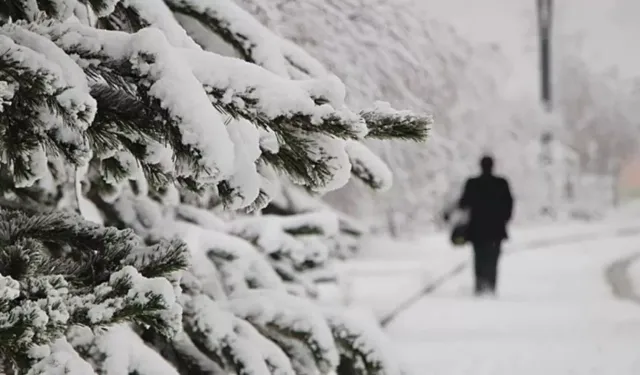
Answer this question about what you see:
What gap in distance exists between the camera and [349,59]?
108 inches

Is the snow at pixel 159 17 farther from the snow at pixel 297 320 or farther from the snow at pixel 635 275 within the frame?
the snow at pixel 635 275

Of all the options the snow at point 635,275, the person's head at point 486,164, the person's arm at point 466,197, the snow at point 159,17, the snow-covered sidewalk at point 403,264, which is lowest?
the snow-covered sidewalk at point 403,264

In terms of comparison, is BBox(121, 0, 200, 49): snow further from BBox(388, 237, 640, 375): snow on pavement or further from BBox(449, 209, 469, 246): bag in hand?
BBox(449, 209, 469, 246): bag in hand

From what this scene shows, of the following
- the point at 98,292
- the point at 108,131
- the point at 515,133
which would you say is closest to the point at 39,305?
the point at 98,292

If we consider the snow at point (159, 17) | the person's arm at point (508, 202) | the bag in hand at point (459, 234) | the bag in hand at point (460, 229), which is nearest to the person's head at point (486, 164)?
the person's arm at point (508, 202)

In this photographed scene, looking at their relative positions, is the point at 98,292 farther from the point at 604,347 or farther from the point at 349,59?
the point at 604,347

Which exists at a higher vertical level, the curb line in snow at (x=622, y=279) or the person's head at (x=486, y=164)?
the person's head at (x=486, y=164)

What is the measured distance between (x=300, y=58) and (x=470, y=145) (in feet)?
26.4

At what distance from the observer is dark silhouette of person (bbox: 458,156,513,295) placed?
22.1 feet

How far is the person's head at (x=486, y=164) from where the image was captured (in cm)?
657

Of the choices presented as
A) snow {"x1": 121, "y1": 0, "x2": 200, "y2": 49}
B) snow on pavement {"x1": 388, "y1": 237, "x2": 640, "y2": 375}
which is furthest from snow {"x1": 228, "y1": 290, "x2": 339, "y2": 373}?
snow on pavement {"x1": 388, "y1": 237, "x2": 640, "y2": 375}

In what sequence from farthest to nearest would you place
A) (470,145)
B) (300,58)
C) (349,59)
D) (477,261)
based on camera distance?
(470,145)
(477,261)
(349,59)
(300,58)

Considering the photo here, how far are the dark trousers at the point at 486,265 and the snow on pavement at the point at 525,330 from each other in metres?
0.16

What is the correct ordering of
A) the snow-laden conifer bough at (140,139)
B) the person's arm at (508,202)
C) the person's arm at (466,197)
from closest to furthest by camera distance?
the snow-laden conifer bough at (140,139) → the person's arm at (508,202) → the person's arm at (466,197)
